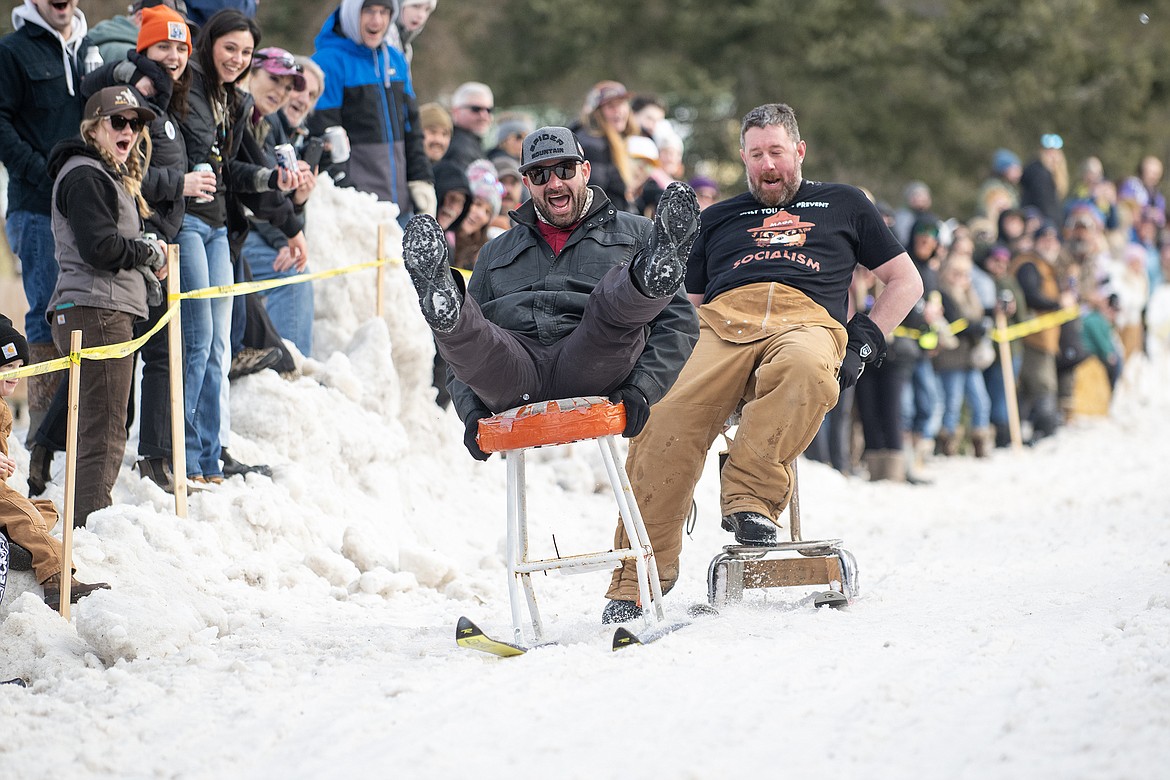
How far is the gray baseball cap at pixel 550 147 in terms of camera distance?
5191mm

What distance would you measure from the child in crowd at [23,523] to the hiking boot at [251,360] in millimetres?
2109

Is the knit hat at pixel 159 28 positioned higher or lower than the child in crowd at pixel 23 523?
→ higher

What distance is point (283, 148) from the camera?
7387 mm

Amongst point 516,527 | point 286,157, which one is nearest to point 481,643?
point 516,527

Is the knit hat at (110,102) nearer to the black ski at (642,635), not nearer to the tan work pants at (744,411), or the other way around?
the tan work pants at (744,411)

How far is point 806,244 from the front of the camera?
6.20m

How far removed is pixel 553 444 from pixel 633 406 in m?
0.37

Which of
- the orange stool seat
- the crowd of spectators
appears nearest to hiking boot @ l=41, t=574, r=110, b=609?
the crowd of spectators

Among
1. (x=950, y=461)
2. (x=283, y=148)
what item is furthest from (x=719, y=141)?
(x=283, y=148)

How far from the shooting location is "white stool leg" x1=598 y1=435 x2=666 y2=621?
495cm

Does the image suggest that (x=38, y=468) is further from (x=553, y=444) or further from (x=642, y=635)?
(x=642, y=635)

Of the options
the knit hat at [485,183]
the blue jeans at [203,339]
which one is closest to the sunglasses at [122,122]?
the blue jeans at [203,339]

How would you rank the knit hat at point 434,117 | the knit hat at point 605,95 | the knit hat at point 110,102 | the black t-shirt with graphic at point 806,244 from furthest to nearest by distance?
the knit hat at point 605,95, the knit hat at point 434,117, the black t-shirt with graphic at point 806,244, the knit hat at point 110,102

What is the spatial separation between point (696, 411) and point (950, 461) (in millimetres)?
8749
